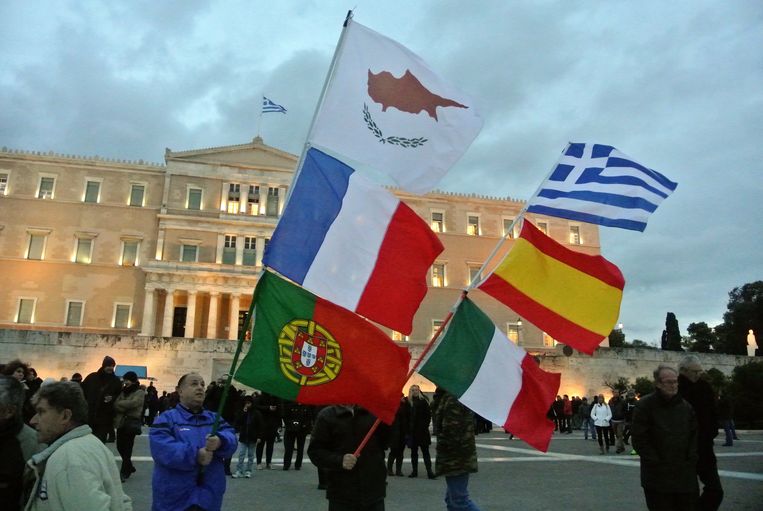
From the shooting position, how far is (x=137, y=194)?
1774 inches

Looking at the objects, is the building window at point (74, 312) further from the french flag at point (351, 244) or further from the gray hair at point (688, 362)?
the gray hair at point (688, 362)

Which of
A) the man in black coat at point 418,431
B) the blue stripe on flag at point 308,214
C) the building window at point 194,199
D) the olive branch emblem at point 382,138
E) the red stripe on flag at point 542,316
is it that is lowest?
the man in black coat at point 418,431

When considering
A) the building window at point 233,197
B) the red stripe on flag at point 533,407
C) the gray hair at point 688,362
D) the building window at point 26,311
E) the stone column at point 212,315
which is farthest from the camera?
the building window at point 233,197

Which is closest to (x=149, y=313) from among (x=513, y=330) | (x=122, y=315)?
(x=122, y=315)

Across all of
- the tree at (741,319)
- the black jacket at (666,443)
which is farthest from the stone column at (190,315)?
the tree at (741,319)

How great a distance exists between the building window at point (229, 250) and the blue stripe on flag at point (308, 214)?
41.0 metres

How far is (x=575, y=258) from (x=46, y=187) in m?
47.2

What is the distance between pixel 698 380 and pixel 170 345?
2678 cm

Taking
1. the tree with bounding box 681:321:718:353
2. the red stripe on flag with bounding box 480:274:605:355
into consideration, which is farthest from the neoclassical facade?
the red stripe on flag with bounding box 480:274:605:355

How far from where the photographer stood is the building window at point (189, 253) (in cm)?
4331

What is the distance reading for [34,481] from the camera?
→ 107 inches

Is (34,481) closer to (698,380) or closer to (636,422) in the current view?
(636,422)

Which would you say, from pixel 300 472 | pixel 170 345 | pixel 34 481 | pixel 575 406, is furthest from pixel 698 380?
pixel 170 345

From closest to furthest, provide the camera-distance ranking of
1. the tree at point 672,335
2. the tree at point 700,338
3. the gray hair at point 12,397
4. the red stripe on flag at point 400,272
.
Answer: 1. the gray hair at point 12,397
2. the red stripe on flag at point 400,272
3. the tree at point 672,335
4. the tree at point 700,338
